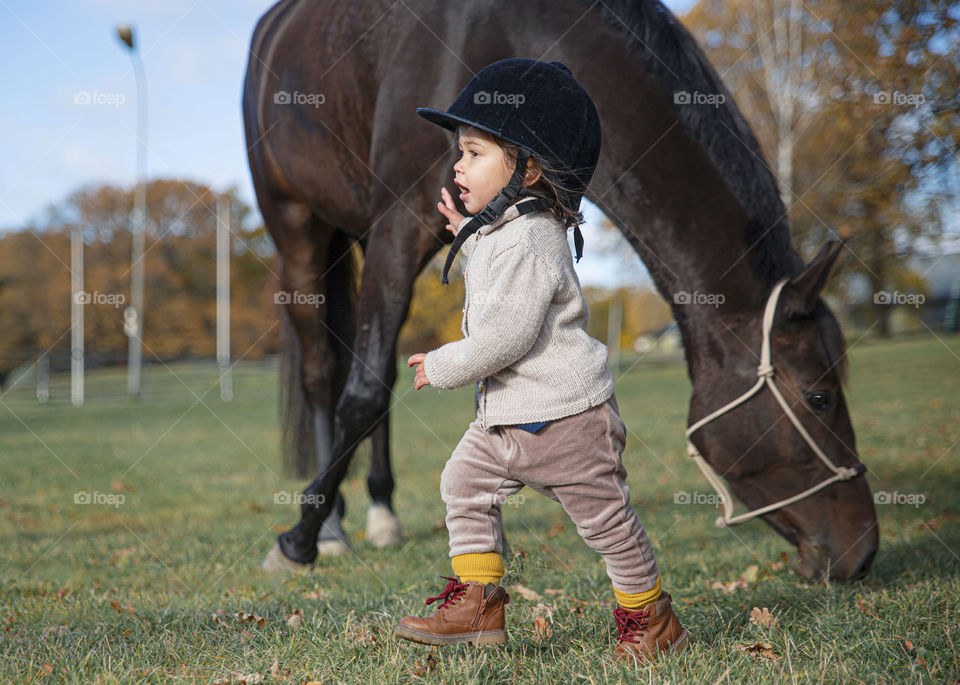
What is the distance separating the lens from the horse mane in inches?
118

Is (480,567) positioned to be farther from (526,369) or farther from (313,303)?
(313,303)

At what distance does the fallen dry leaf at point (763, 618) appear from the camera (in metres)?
2.41

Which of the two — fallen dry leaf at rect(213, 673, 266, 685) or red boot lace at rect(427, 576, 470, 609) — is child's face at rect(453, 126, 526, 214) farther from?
fallen dry leaf at rect(213, 673, 266, 685)

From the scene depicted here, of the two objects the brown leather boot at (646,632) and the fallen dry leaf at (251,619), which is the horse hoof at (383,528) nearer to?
the fallen dry leaf at (251,619)

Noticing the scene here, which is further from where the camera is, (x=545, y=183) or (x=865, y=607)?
(x=865, y=607)

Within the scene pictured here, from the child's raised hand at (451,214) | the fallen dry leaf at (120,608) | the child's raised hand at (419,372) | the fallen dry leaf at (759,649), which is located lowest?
the fallen dry leaf at (120,608)

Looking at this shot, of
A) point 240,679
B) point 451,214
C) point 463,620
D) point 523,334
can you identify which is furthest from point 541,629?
point 451,214

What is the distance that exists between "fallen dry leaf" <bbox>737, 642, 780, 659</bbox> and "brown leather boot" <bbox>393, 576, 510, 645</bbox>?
2.24 ft

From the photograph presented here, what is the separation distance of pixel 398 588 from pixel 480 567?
1329mm

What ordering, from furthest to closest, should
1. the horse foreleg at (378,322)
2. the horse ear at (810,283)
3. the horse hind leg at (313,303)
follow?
the horse hind leg at (313,303), the horse foreleg at (378,322), the horse ear at (810,283)

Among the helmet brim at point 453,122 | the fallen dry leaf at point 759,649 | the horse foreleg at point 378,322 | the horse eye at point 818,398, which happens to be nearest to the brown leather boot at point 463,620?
the fallen dry leaf at point 759,649

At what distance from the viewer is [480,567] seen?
2.03 metres

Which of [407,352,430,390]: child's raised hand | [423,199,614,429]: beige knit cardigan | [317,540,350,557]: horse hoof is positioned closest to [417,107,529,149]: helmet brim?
[423,199,614,429]: beige knit cardigan

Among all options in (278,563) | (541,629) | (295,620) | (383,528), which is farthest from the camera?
(383,528)
